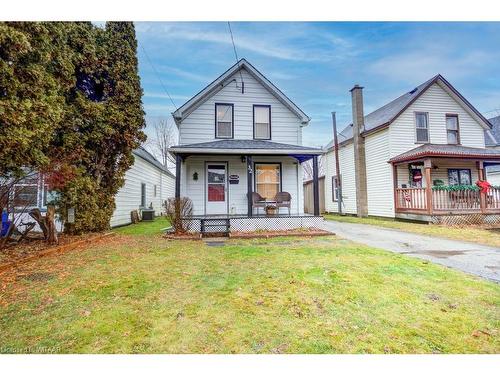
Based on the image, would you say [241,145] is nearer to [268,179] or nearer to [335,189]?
[268,179]

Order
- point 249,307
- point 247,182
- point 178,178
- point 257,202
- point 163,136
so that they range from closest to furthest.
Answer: point 249,307
point 178,178
point 257,202
point 247,182
point 163,136

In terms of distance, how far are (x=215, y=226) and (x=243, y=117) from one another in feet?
16.5

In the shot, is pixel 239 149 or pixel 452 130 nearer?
pixel 239 149

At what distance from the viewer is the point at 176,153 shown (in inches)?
370

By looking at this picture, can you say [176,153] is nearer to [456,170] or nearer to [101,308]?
[101,308]

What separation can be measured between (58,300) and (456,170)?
57.7ft

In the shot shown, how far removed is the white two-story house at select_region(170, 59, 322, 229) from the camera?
11.0 metres

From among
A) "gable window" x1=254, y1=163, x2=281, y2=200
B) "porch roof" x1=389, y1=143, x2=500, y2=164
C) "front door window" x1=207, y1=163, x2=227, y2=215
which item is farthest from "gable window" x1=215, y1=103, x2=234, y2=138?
"porch roof" x1=389, y1=143, x2=500, y2=164

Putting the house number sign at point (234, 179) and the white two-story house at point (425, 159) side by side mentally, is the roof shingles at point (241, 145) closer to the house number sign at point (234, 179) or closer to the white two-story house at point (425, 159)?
the house number sign at point (234, 179)

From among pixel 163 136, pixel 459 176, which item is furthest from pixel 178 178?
pixel 163 136

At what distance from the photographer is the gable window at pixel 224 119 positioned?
38.0 feet

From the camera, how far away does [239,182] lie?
1125 centimetres

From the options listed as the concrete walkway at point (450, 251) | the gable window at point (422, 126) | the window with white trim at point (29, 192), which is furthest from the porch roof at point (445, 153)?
the window with white trim at point (29, 192)

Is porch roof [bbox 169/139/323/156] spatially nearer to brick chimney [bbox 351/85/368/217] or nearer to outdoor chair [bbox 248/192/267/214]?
outdoor chair [bbox 248/192/267/214]
